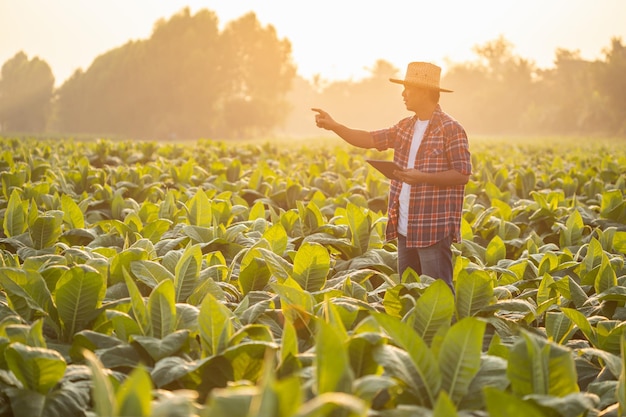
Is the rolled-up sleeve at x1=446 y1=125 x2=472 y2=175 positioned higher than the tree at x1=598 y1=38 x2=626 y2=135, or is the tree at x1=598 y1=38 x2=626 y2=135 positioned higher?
the tree at x1=598 y1=38 x2=626 y2=135

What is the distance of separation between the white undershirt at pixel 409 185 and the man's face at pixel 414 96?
0.13 m

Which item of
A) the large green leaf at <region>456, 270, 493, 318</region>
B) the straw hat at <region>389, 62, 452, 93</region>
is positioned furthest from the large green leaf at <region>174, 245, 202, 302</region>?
the straw hat at <region>389, 62, 452, 93</region>

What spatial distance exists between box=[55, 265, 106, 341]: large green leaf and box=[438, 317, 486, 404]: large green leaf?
1359 millimetres

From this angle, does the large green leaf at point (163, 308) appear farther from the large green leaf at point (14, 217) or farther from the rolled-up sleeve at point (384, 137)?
the rolled-up sleeve at point (384, 137)

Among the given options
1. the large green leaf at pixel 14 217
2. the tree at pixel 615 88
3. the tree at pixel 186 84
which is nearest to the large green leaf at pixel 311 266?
the large green leaf at pixel 14 217

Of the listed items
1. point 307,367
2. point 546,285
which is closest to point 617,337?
point 546,285

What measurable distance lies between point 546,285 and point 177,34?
67.6m

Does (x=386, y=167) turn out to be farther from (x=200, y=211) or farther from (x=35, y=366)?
(x=35, y=366)

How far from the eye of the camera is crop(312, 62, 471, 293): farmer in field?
13.0 ft

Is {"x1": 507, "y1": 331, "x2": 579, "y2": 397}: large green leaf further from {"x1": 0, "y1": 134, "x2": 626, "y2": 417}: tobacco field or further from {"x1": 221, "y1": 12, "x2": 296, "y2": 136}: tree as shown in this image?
{"x1": 221, "y1": 12, "x2": 296, "y2": 136}: tree

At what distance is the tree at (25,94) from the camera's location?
3278 inches

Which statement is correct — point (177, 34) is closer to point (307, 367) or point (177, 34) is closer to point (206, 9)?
point (206, 9)

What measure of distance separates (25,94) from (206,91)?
1361 inches

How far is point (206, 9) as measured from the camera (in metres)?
68.5
